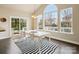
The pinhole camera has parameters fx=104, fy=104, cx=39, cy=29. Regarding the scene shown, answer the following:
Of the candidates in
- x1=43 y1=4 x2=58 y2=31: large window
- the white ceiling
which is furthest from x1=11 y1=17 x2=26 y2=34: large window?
x1=43 y1=4 x2=58 y2=31: large window

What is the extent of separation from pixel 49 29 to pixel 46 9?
0.55 meters

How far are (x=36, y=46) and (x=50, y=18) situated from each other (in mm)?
847

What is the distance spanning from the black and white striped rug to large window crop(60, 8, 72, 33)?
0.51 m

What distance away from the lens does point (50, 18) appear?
2836 millimetres

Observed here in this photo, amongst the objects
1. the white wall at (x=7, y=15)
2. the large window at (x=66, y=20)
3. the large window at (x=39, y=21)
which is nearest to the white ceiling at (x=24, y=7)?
the white wall at (x=7, y=15)

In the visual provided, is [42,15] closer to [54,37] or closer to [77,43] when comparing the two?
[54,37]

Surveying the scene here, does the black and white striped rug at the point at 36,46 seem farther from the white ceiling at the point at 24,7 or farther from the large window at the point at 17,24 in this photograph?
the white ceiling at the point at 24,7

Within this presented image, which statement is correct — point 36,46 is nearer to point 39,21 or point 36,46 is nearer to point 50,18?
point 39,21

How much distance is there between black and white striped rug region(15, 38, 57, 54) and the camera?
2750 millimetres

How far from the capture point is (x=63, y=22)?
2.78 meters

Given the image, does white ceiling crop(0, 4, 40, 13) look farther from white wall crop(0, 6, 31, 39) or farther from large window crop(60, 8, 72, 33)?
large window crop(60, 8, 72, 33)

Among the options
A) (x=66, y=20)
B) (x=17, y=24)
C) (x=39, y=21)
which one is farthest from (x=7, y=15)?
(x=66, y=20)

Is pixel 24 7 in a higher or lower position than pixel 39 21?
higher
